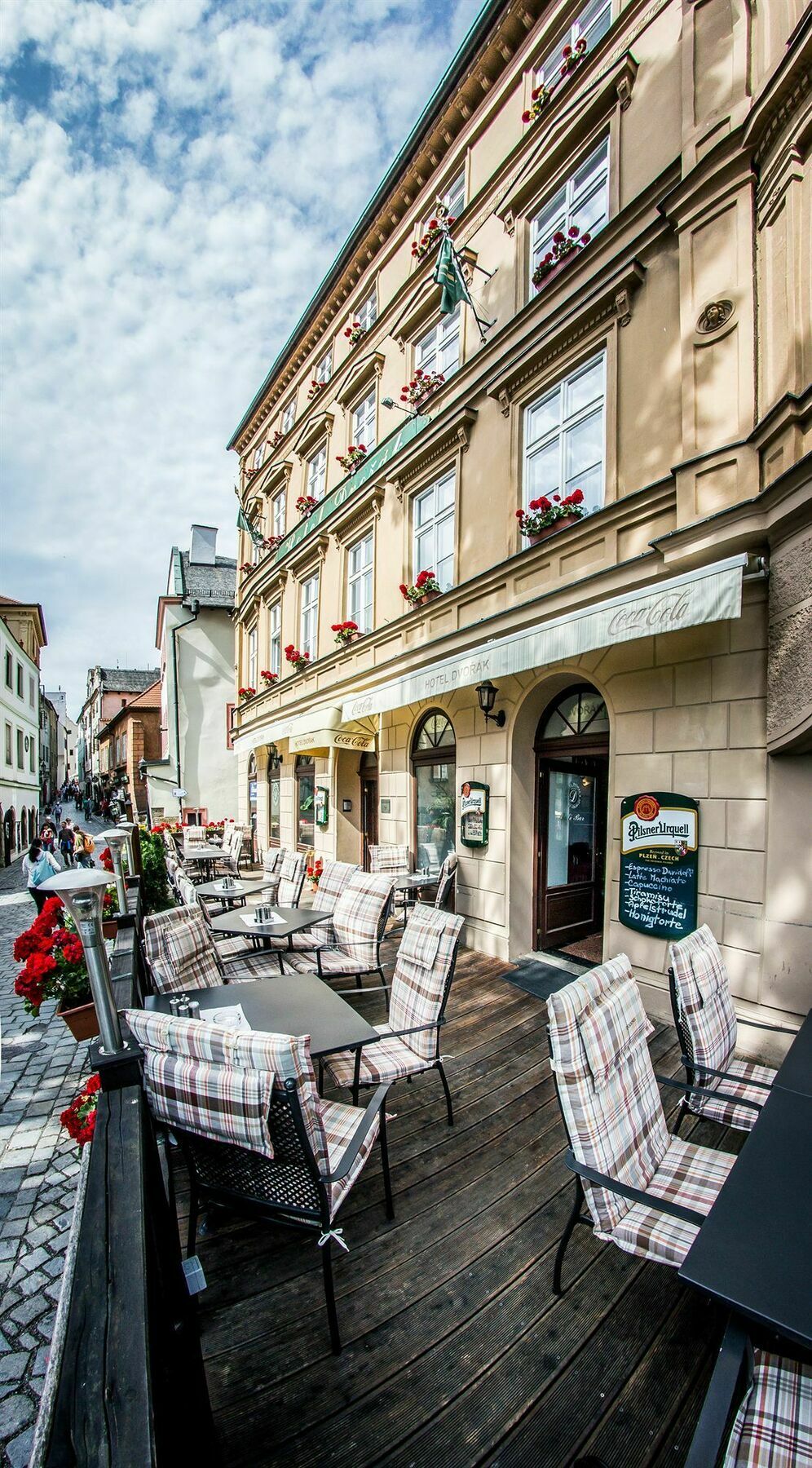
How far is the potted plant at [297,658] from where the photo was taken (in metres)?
12.6

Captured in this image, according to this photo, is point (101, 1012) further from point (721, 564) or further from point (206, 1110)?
point (721, 564)

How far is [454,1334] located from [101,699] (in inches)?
2212

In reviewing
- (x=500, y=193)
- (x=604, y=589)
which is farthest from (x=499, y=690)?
(x=500, y=193)

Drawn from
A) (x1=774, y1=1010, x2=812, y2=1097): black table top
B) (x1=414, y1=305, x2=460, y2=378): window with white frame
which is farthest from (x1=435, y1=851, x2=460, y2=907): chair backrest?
(x1=414, y1=305, x2=460, y2=378): window with white frame

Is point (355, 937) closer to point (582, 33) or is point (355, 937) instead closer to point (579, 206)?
point (579, 206)

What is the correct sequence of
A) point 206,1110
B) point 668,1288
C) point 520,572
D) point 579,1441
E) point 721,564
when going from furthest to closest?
point 520,572
point 721,564
point 668,1288
point 206,1110
point 579,1441

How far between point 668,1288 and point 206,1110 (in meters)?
2.07

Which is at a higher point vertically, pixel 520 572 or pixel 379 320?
pixel 379 320

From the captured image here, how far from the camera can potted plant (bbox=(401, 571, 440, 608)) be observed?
7969mm

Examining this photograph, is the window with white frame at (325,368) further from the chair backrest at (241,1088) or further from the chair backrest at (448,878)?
the chair backrest at (241,1088)

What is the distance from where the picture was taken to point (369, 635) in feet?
31.8

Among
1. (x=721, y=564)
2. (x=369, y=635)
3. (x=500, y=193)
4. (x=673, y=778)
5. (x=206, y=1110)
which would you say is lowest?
(x=206, y=1110)

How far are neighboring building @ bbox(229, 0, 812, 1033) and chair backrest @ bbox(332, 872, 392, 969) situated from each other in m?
1.76

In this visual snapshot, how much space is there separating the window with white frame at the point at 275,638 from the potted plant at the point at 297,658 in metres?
1.85
